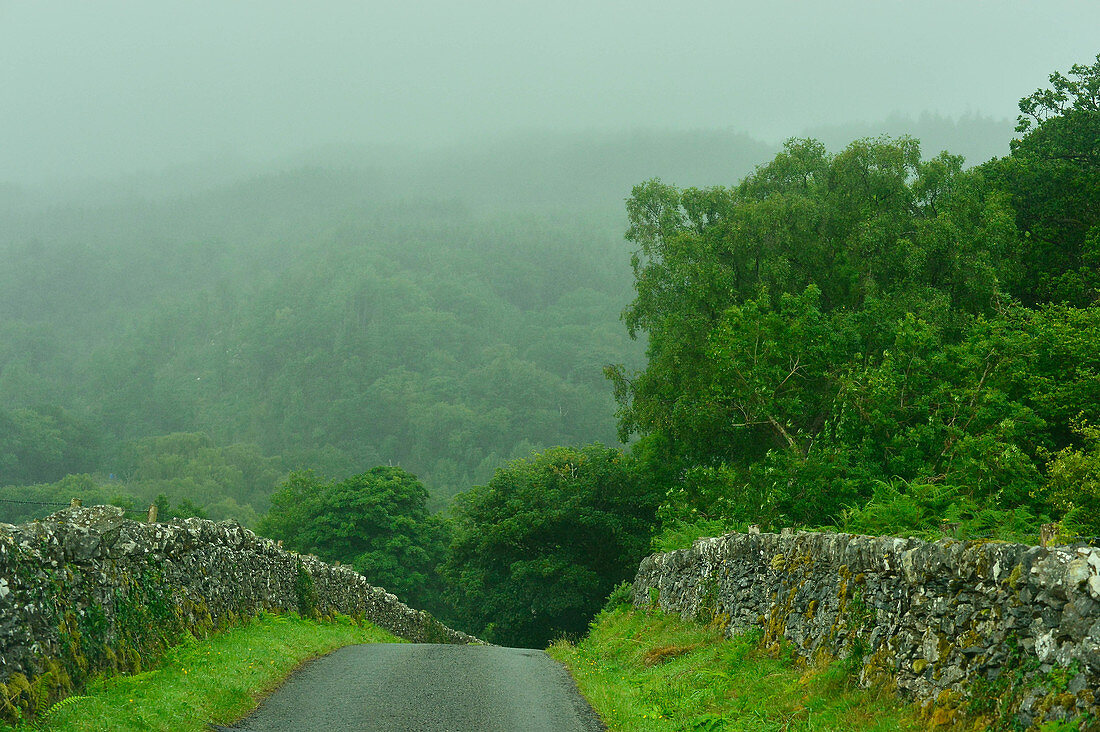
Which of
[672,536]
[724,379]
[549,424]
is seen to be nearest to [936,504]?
[672,536]

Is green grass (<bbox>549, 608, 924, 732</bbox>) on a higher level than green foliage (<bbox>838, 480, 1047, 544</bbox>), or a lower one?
lower

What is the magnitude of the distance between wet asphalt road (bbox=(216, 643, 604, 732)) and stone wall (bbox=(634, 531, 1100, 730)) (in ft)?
9.88

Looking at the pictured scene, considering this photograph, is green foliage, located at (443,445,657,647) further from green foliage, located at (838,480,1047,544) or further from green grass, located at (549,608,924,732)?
green foliage, located at (838,480,1047,544)

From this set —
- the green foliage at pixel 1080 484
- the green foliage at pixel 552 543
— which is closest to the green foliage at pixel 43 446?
the green foliage at pixel 552 543

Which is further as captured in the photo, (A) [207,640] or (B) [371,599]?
(B) [371,599]

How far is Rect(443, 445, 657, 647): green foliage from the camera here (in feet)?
139

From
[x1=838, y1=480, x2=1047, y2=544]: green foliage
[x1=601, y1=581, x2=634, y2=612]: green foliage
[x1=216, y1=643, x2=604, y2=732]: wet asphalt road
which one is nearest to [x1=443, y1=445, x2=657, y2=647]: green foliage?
[x1=601, y1=581, x2=634, y2=612]: green foliage

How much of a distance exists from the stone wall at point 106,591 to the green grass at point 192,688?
27cm

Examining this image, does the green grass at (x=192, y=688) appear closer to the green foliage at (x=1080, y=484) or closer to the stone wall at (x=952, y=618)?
the stone wall at (x=952, y=618)

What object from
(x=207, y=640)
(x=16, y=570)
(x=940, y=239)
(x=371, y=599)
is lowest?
(x=371, y=599)

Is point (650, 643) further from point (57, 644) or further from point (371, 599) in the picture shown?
point (371, 599)

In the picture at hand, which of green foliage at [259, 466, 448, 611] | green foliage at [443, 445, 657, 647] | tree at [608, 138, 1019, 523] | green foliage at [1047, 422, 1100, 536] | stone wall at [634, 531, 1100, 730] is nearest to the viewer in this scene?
stone wall at [634, 531, 1100, 730]

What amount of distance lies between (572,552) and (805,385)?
736 inches

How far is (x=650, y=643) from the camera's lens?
16.9m
